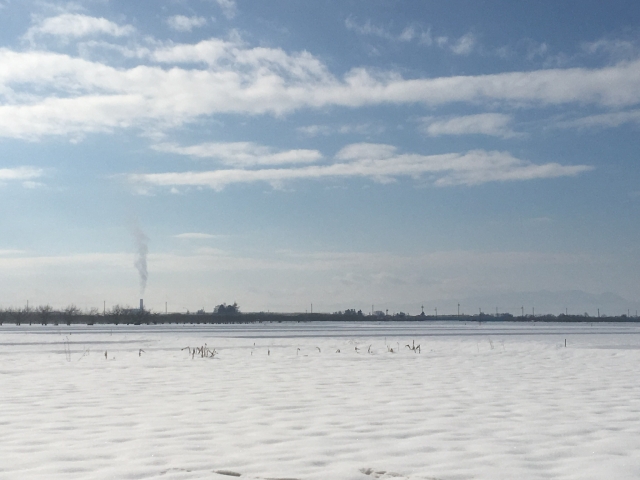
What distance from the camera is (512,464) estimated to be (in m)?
6.56

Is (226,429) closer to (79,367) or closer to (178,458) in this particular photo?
(178,458)

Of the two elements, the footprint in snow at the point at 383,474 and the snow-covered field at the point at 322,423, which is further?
the snow-covered field at the point at 322,423

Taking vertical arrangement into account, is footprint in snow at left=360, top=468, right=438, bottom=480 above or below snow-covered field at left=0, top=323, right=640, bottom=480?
below

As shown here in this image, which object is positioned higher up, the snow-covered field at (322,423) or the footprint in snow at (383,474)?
the snow-covered field at (322,423)

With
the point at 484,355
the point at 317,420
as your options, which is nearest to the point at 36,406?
the point at 317,420

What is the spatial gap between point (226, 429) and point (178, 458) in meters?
1.69

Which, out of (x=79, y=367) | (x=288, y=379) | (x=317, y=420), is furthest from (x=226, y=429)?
(x=79, y=367)

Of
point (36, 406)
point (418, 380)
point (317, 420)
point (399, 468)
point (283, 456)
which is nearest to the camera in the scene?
point (399, 468)

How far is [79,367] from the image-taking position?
18.3 metres

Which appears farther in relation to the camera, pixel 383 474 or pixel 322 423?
pixel 322 423

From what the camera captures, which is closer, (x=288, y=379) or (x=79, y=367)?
(x=288, y=379)

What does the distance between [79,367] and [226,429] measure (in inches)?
444

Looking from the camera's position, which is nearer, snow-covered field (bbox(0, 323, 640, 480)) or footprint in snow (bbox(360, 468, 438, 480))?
footprint in snow (bbox(360, 468, 438, 480))

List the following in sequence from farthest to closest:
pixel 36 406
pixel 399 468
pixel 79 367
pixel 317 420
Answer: pixel 79 367 → pixel 36 406 → pixel 317 420 → pixel 399 468
